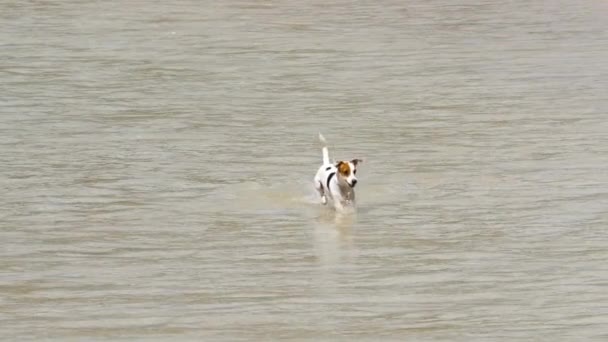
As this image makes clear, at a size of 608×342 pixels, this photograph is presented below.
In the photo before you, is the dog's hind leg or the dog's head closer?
the dog's head

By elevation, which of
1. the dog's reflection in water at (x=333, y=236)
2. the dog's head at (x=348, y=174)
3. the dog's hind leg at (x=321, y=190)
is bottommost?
the dog's reflection in water at (x=333, y=236)

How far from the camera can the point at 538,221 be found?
1285 cm

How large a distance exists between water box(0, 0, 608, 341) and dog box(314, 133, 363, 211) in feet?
0.60

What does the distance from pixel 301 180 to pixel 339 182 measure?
4.88 ft

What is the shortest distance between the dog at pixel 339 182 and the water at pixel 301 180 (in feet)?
0.60

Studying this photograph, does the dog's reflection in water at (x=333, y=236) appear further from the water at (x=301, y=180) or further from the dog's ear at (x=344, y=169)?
the dog's ear at (x=344, y=169)

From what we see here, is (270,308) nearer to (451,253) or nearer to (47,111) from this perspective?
(451,253)

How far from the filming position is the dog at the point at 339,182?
13.1 metres

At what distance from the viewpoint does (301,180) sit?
1466cm

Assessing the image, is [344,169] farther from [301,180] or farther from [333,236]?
[301,180]

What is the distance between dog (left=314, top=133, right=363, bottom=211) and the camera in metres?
13.1

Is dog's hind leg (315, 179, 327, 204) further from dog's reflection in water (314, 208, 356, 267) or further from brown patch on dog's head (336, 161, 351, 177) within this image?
brown patch on dog's head (336, 161, 351, 177)

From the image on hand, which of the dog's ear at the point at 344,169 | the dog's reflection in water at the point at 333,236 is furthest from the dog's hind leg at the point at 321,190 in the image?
the dog's ear at the point at 344,169

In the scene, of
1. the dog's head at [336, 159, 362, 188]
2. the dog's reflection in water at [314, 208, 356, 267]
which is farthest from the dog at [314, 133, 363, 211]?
the dog's reflection in water at [314, 208, 356, 267]
